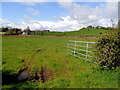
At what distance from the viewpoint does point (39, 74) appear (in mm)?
7246

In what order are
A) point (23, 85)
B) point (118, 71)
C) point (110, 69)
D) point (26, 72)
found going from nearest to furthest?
1. point (23, 85)
2. point (118, 71)
3. point (110, 69)
4. point (26, 72)

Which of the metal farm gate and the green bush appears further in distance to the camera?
the metal farm gate

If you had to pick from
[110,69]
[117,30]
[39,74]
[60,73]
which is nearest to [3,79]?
[39,74]

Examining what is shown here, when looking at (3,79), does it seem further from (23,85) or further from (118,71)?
(118,71)

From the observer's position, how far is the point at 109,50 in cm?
693

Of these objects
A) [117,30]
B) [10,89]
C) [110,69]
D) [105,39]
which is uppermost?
[117,30]

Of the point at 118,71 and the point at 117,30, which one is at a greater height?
the point at 117,30

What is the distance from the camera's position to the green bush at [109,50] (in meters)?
6.73

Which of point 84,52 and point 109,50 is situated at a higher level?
point 109,50

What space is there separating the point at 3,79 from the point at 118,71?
5.74m

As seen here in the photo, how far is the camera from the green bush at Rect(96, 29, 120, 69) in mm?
6729

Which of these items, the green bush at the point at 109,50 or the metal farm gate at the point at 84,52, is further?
the metal farm gate at the point at 84,52

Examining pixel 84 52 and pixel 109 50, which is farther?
pixel 84 52

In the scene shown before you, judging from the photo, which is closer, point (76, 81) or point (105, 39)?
point (76, 81)
